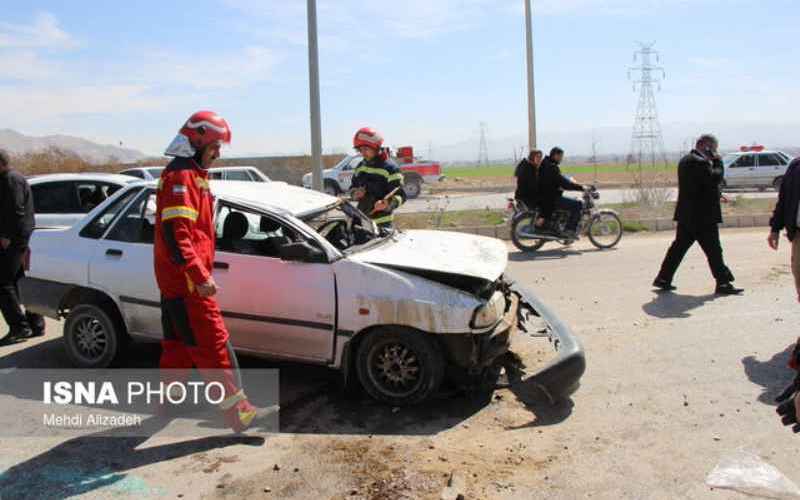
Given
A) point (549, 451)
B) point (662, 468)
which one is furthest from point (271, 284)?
point (662, 468)

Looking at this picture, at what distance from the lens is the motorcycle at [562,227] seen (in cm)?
1188

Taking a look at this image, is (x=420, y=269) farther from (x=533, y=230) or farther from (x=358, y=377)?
(x=533, y=230)

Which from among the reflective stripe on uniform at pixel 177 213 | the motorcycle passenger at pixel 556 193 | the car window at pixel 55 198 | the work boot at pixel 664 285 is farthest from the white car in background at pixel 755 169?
the reflective stripe on uniform at pixel 177 213

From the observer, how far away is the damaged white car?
184 inches

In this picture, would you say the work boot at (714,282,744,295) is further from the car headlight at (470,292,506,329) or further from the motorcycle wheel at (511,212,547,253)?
the car headlight at (470,292,506,329)

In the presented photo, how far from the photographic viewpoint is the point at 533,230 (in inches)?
469

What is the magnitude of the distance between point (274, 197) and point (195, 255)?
1.55 m

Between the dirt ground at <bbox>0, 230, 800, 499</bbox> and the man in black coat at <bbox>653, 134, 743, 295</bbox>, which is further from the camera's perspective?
the man in black coat at <bbox>653, 134, 743, 295</bbox>

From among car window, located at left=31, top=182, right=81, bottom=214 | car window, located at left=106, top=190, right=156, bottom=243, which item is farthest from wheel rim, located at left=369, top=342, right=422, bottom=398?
car window, located at left=31, top=182, right=81, bottom=214

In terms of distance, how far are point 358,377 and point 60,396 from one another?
220 cm

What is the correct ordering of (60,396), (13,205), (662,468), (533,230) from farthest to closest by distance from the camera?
(533,230)
(13,205)
(60,396)
(662,468)

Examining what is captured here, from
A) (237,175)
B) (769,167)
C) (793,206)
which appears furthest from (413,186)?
(793,206)

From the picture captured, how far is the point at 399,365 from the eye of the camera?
4.77 m

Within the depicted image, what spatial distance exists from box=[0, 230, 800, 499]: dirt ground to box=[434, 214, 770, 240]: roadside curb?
7.82 metres
